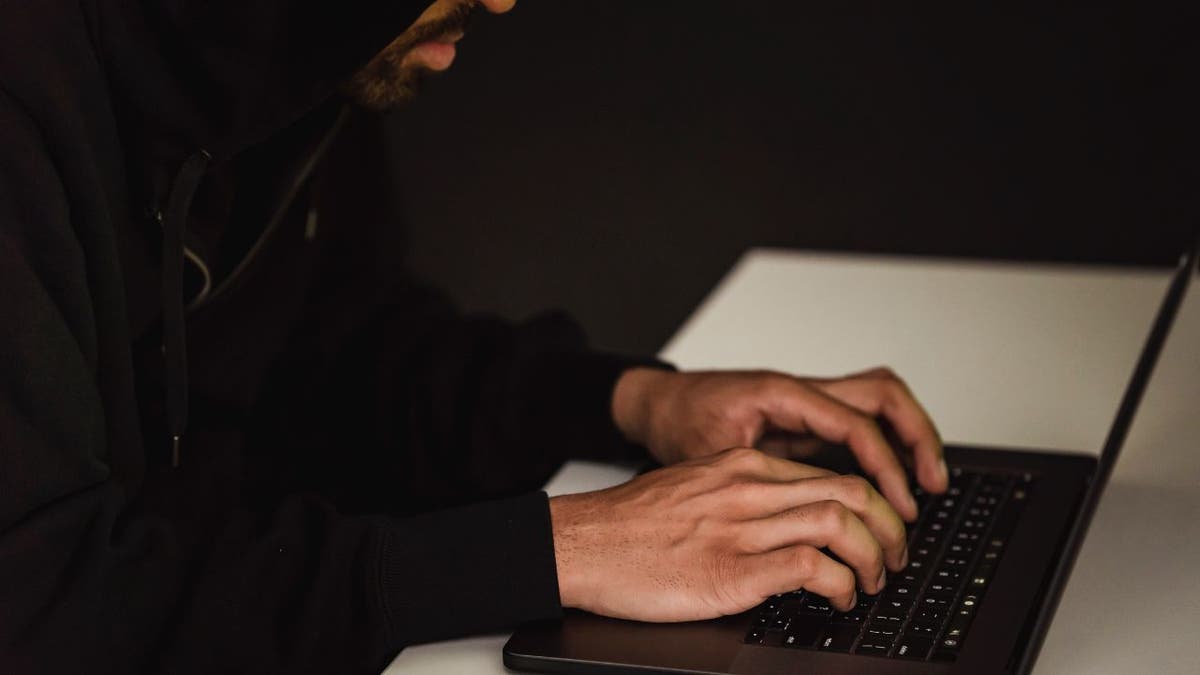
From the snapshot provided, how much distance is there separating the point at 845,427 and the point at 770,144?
172cm

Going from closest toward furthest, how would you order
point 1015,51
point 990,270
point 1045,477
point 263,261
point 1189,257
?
point 1045,477
point 1189,257
point 263,261
point 990,270
point 1015,51

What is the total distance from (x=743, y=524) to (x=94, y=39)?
496 mm

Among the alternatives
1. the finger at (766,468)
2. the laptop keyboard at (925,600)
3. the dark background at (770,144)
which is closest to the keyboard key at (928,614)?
the laptop keyboard at (925,600)

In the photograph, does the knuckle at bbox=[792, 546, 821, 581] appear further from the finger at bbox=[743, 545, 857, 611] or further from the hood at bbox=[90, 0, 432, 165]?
the hood at bbox=[90, 0, 432, 165]

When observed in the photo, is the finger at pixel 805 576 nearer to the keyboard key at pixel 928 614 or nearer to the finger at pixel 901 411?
the keyboard key at pixel 928 614

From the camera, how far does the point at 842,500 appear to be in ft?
3.24

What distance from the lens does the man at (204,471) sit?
918 millimetres

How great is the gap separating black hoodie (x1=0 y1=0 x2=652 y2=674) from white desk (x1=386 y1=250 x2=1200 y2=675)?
0.19 ft

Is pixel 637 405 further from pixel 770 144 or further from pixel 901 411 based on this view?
pixel 770 144

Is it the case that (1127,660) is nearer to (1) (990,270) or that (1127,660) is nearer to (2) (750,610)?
(2) (750,610)

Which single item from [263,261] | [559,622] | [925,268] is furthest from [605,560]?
[925,268]

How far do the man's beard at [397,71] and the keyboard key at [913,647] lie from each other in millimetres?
592

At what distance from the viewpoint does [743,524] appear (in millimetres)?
982

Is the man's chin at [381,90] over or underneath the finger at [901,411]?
over
